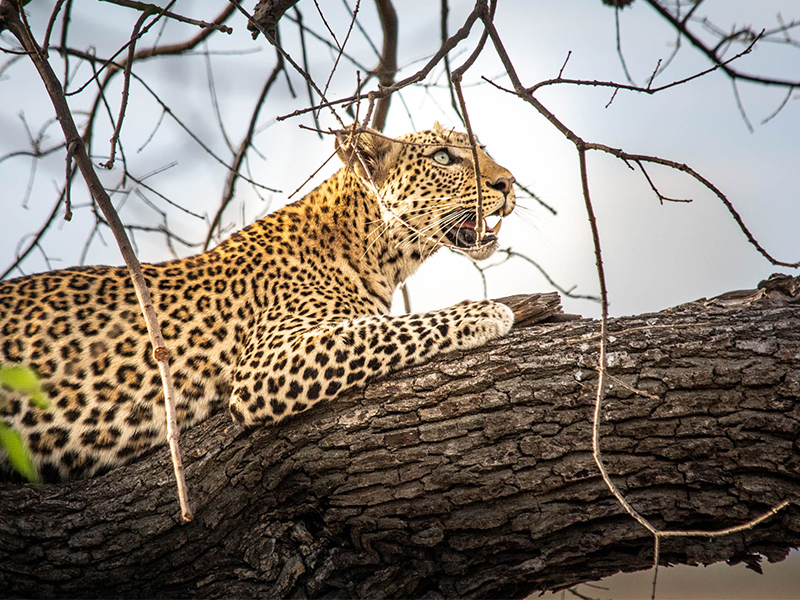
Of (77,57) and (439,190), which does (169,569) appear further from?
(77,57)

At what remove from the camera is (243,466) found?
3762 mm

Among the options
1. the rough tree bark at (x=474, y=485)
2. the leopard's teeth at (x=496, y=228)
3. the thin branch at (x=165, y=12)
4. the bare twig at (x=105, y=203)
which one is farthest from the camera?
the leopard's teeth at (x=496, y=228)

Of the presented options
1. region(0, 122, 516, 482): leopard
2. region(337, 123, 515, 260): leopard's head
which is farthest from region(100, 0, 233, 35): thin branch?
region(337, 123, 515, 260): leopard's head

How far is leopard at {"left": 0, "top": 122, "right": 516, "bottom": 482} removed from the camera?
3947 mm

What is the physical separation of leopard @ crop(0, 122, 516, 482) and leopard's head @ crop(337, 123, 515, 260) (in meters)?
0.01

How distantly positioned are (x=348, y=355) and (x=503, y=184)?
1.87 metres

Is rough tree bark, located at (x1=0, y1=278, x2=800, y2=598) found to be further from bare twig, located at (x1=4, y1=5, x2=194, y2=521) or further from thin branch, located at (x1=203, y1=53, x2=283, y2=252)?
thin branch, located at (x1=203, y1=53, x2=283, y2=252)

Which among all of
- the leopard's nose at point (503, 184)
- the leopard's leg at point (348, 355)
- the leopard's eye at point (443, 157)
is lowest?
the leopard's leg at point (348, 355)

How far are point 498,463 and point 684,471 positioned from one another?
0.84 metres

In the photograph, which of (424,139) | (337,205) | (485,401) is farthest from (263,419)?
(424,139)

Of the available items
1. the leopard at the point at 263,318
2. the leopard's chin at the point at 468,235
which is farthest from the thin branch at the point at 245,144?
the leopard's chin at the point at 468,235

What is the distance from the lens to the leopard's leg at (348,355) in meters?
3.85

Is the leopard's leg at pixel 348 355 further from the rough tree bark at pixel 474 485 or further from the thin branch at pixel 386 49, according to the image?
the thin branch at pixel 386 49

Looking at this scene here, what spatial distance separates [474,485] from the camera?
11.3 ft
